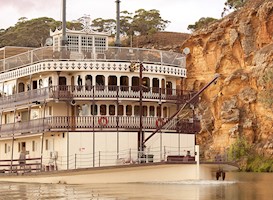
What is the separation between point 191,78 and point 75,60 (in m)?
50.1

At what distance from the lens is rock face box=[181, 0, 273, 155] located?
232ft

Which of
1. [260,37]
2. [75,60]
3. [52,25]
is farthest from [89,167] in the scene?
[52,25]

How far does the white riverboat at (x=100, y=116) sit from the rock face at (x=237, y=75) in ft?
96.4

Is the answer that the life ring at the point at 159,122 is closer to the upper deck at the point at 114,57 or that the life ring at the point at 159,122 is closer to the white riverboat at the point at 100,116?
the white riverboat at the point at 100,116

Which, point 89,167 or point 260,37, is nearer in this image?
point 89,167

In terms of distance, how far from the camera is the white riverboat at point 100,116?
34.2m

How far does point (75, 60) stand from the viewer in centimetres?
3659

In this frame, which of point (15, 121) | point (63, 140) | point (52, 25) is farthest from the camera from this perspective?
point (52, 25)

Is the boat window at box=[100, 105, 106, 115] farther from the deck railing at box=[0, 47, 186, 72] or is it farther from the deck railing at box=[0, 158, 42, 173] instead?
the deck railing at box=[0, 158, 42, 173]

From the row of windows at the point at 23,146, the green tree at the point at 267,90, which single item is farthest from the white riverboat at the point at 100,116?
the green tree at the point at 267,90

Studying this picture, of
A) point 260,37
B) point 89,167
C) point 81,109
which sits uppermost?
point 260,37

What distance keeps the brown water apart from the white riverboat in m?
0.96

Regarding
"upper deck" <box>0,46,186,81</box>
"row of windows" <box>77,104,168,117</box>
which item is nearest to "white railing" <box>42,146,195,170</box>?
"row of windows" <box>77,104,168,117</box>

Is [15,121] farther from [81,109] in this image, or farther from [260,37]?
[260,37]
